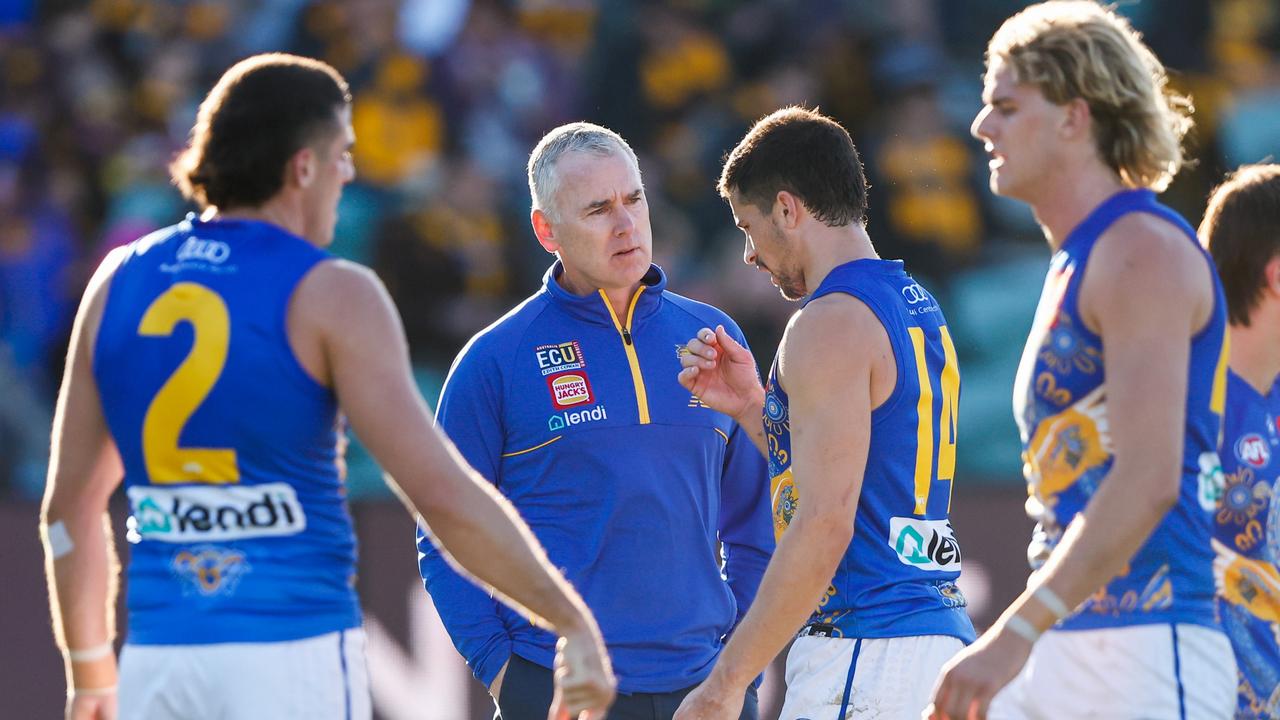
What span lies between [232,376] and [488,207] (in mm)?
7744

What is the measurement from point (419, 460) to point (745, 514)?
2027mm

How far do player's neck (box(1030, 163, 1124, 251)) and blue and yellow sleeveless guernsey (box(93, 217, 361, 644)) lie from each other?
161 centimetres

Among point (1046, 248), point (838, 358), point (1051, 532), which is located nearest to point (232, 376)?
point (838, 358)

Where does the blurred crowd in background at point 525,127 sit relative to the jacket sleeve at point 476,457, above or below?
above

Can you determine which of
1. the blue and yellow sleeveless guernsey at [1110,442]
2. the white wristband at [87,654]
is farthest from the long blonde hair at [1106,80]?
the white wristband at [87,654]

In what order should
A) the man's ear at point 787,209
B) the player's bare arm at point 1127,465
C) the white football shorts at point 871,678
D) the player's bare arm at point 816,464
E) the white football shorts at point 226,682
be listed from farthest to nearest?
1. the man's ear at point 787,209
2. the white football shorts at point 871,678
3. the player's bare arm at point 816,464
4. the white football shorts at point 226,682
5. the player's bare arm at point 1127,465

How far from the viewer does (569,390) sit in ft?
16.7

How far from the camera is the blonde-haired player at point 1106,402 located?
3.29 metres

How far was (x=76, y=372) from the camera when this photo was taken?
3.66 m

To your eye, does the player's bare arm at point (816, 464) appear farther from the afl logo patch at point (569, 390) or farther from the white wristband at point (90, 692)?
the white wristband at point (90, 692)

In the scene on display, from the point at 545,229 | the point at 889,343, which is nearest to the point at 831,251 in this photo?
the point at 889,343

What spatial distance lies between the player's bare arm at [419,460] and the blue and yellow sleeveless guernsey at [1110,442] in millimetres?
1078

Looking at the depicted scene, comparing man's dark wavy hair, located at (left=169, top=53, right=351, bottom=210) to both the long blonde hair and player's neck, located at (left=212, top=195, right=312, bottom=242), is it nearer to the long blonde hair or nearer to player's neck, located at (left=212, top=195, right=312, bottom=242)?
player's neck, located at (left=212, top=195, right=312, bottom=242)

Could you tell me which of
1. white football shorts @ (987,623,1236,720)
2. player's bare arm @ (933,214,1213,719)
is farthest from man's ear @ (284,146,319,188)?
white football shorts @ (987,623,1236,720)
